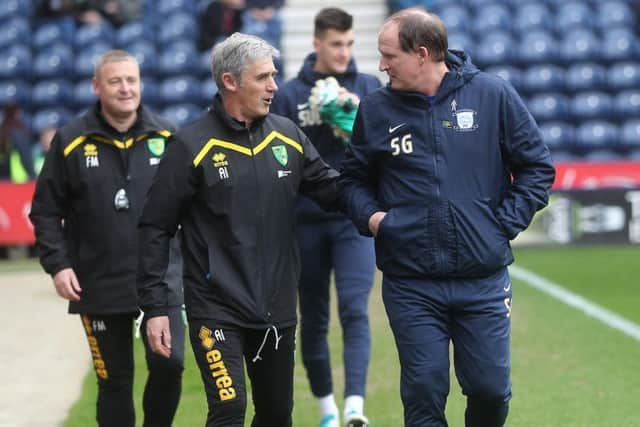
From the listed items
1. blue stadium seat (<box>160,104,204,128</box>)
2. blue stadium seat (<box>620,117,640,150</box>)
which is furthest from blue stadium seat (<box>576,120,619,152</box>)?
blue stadium seat (<box>160,104,204,128</box>)

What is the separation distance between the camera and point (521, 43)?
2162 cm

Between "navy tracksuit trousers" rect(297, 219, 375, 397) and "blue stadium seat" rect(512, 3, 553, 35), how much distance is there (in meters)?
14.8

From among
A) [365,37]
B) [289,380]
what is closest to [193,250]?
[289,380]

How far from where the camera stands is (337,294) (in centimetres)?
777

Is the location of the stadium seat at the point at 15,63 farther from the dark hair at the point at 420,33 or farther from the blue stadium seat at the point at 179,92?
the dark hair at the point at 420,33

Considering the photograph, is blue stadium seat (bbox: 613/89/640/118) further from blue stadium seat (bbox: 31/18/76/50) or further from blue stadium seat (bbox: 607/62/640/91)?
blue stadium seat (bbox: 31/18/76/50)

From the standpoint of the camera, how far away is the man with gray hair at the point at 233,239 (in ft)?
18.7

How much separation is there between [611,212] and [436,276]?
11.6 m

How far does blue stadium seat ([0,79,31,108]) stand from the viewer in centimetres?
2053

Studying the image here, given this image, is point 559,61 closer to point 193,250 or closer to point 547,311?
point 547,311

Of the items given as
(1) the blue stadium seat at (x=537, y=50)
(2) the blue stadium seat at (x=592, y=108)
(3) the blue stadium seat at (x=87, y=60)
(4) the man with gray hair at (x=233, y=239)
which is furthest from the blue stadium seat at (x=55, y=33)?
(4) the man with gray hair at (x=233, y=239)

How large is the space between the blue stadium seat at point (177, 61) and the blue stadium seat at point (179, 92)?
403 millimetres

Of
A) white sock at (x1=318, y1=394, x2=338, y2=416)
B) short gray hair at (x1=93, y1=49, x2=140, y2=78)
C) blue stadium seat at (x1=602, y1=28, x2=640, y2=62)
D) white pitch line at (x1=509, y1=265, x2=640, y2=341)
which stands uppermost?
short gray hair at (x1=93, y1=49, x2=140, y2=78)

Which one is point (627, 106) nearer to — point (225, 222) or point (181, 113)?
point (181, 113)
